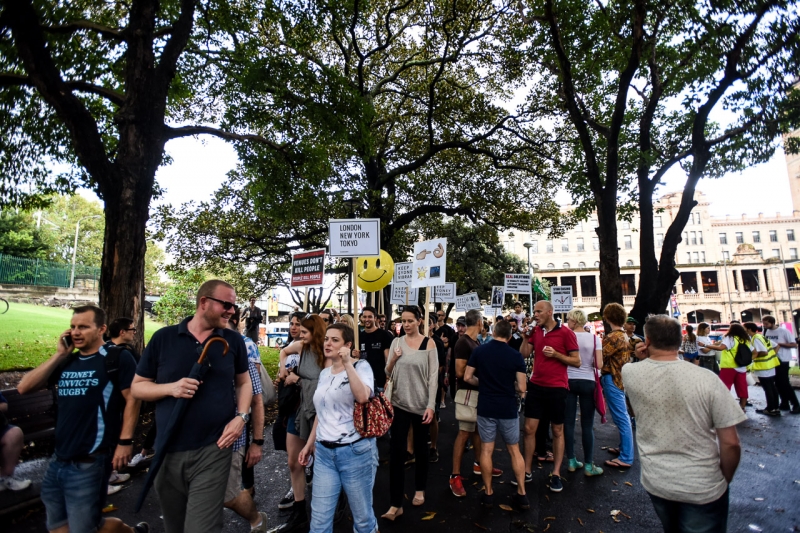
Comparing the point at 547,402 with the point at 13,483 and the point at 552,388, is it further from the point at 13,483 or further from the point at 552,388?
the point at 13,483

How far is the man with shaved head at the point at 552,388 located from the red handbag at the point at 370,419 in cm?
276

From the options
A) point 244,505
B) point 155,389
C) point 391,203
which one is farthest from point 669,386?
point 391,203

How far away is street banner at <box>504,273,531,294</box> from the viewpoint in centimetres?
1538

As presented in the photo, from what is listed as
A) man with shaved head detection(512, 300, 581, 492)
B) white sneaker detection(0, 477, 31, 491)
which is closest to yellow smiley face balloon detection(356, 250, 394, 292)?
man with shaved head detection(512, 300, 581, 492)

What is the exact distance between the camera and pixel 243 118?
10172 millimetres

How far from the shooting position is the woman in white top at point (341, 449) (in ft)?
10.5

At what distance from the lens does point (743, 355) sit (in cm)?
927

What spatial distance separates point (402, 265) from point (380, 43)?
818cm

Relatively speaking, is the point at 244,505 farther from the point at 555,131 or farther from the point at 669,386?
the point at 555,131

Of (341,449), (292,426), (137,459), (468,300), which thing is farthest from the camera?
(468,300)

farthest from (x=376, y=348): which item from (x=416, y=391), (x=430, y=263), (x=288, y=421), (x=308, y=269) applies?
(x=308, y=269)

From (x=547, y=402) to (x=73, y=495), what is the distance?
183 inches

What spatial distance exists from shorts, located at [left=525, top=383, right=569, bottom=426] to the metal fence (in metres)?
26.2

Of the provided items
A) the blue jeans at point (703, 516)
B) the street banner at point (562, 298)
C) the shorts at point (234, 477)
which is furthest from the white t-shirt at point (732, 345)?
the shorts at point (234, 477)
